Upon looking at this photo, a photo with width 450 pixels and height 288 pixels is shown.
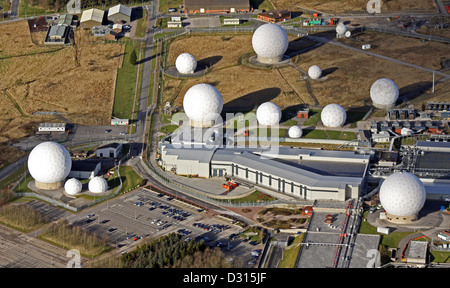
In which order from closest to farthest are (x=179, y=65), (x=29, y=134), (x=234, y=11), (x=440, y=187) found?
(x=440, y=187) → (x=29, y=134) → (x=179, y=65) → (x=234, y=11)

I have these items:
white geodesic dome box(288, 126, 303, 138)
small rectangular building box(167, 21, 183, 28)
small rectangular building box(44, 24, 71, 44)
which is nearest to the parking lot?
white geodesic dome box(288, 126, 303, 138)

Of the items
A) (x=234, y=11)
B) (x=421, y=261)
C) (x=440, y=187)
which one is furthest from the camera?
(x=234, y=11)

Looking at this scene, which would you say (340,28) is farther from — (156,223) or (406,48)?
(156,223)

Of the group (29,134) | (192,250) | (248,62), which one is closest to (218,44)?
(248,62)

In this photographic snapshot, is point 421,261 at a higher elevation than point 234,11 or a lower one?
lower

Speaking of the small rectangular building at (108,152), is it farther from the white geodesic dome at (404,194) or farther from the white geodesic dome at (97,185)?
the white geodesic dome at (404,194)

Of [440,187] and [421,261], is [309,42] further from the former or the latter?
[421,261]

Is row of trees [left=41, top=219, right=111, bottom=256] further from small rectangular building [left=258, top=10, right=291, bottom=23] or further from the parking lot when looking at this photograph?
small rectangular building [left=258, top=10, right=291, bottom=23]

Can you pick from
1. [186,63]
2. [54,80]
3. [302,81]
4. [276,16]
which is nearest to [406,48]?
[302,81]
